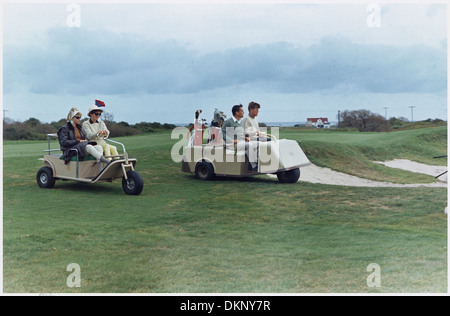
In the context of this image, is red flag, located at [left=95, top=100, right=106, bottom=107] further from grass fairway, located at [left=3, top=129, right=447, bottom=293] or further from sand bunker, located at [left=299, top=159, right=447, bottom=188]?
sand bunker, located at [left=299, top=159, right=447, bottom=188]

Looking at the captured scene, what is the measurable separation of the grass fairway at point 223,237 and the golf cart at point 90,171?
15 cm

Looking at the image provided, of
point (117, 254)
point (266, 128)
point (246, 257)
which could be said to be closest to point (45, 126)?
point (266, 128)

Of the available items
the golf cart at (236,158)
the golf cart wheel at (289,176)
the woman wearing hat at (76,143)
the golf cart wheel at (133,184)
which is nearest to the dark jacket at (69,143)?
the woman wearing hat at (76,143)

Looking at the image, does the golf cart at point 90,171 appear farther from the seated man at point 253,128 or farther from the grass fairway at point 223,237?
the seated man at point 253,128

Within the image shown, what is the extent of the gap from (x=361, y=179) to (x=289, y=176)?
41.3 inches

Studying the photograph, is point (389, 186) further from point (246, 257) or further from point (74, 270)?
point (74, 270)

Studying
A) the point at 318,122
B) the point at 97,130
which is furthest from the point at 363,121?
the point at 97,130

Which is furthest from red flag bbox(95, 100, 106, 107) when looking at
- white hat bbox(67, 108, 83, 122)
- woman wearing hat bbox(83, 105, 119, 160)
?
white hat bbox(67, 108, 83, 122)

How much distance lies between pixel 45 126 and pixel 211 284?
4.49m

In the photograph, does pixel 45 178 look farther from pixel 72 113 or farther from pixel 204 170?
pixel 204 170

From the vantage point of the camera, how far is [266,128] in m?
5.68

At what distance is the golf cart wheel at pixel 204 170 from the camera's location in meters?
6.31

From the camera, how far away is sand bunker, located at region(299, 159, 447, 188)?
5.92 meters

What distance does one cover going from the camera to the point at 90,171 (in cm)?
607
